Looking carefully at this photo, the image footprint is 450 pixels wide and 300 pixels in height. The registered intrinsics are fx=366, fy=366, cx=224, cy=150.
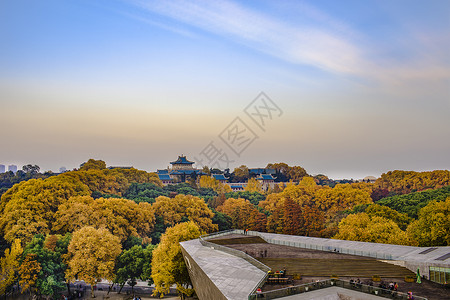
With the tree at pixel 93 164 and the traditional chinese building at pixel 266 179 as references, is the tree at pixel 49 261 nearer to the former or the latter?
the tree at pixel 93 164

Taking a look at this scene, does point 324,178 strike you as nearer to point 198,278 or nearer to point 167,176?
point 167,176

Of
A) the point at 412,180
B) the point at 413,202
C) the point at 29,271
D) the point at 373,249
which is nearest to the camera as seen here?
the point at 373,249

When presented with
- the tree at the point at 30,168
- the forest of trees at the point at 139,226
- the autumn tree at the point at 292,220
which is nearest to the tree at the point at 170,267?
the forest of trees at the point at 139,226

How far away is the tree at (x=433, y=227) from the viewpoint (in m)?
24.5

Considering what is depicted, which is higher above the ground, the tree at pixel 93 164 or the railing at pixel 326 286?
A: the tree at pixel 93 164

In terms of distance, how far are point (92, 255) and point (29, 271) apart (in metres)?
4.88

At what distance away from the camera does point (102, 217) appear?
120 ft

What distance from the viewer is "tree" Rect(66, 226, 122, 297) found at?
28.5 meters

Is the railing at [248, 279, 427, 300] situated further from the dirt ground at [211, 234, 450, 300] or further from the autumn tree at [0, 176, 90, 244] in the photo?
the autumn tree at [0, 176, 90, 244]

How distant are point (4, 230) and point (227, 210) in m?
24.5

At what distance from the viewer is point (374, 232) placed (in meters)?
25.3

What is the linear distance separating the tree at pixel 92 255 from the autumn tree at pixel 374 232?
715 inches

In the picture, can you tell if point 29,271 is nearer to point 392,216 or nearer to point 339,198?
point 392,216

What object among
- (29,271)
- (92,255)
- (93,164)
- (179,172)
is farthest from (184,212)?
(179,172)
